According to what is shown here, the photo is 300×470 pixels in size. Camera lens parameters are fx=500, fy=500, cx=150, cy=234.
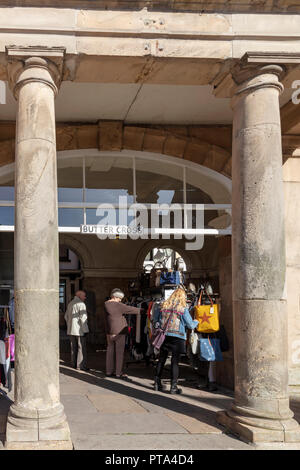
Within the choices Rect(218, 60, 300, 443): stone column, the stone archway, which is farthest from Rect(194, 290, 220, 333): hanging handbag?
the stone archway

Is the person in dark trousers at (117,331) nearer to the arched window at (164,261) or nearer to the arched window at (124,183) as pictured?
the arched window at (164,261)

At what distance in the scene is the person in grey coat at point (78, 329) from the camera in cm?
856

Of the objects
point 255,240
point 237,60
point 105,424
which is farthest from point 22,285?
point 237,60

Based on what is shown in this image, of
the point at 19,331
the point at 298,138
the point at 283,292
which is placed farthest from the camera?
the point at 298,138

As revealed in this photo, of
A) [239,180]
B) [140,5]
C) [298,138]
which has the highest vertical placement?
[140,5]

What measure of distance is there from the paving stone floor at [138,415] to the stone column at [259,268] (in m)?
0.34

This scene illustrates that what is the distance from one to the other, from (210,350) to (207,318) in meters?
0.45

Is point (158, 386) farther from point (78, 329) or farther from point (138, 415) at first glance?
point (78, 329)

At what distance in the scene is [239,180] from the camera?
487 centimetres

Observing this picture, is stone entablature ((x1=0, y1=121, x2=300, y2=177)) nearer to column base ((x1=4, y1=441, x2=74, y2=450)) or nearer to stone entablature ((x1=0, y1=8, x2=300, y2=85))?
stone entablature ((x1=0, y1=8, x2=300, y2=85))

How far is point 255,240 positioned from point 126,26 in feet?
7.75

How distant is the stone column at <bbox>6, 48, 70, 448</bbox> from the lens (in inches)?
166

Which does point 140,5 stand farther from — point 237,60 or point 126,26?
point 237,60

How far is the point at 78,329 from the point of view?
8.55m
